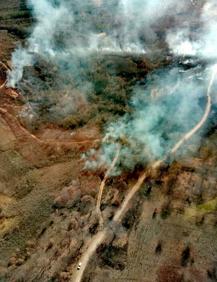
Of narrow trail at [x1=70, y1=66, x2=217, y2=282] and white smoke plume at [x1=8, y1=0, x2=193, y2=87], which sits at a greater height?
white smoke plume at [x1=8, y1=0, x2=193, y2=87]

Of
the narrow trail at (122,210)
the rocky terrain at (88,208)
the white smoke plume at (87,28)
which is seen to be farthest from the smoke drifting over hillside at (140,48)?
the rocky terrain at (88,208)

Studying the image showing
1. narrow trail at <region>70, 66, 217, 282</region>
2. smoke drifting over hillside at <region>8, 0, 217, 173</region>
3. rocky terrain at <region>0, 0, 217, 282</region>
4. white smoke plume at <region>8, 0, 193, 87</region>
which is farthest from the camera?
white smoke plume at <region>8, 0, 193, 87</region>

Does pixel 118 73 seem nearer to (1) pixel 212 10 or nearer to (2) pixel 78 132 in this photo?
(2) pixel 78 132

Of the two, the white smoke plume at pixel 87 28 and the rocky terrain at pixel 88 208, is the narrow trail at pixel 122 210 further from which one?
the white smoke plume at pixel 87 28

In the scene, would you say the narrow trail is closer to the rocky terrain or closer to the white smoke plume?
the rocky terrain

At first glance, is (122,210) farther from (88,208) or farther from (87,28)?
(87,28)

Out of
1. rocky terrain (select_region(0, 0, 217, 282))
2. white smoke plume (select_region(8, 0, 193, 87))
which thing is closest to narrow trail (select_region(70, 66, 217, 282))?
rocky terrain (select_region(0, 0, 217, 282))

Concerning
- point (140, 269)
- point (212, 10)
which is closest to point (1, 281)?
point (140, 269)
